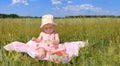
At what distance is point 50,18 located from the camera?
608cm

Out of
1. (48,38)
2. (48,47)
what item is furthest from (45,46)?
(48,38)

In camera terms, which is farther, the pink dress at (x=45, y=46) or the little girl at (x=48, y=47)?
the pink dress at (x=45, y=46)

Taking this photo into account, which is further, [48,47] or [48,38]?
[48,38]

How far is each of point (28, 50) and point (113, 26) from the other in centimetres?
388

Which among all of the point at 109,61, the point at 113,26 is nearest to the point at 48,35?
the point at 109,61

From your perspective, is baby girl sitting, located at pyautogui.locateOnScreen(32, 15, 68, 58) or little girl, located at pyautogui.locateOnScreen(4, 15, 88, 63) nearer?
little girl, located at pyautogui.locateOnScreen(4, 15, 88, 63)

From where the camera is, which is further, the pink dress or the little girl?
the pink dress

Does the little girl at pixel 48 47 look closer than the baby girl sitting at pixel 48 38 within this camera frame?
Yes

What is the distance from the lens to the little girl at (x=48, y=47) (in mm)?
5352

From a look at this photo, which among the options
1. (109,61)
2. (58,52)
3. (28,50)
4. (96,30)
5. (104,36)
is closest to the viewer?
(109,61)

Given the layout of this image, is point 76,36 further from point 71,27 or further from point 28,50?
point 28,50

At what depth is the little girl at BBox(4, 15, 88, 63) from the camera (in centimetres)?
535

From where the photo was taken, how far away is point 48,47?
5.70 metres

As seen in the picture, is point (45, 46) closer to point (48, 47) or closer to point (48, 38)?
point (48, 47)
